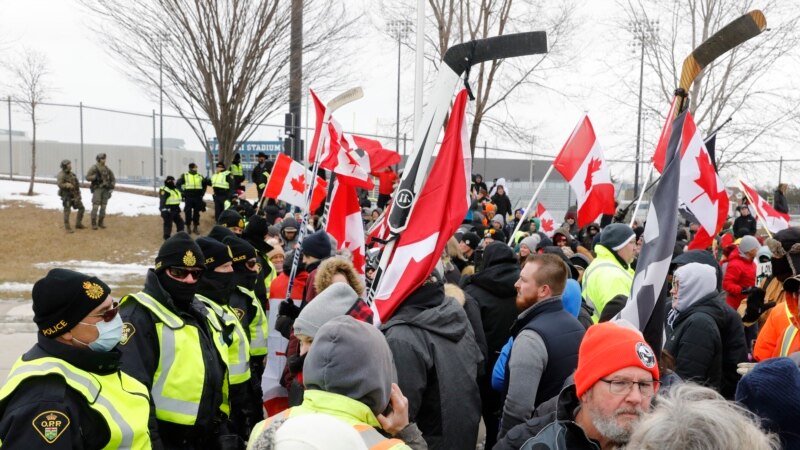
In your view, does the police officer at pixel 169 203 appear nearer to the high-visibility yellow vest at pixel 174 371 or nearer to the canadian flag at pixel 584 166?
the canadian flag at pixel 584 166

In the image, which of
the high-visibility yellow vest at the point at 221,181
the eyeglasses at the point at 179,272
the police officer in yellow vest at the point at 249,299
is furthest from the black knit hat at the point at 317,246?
the high-visibility yellow vest at the point at 221,181

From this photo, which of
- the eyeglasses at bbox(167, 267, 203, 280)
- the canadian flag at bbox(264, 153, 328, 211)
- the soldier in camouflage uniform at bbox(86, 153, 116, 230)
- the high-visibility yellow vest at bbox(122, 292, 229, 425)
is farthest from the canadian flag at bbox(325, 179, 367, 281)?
the soldier in camouflage uniform at bbox(86, 153, 116, 230)

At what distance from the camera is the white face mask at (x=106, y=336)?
3.29 m

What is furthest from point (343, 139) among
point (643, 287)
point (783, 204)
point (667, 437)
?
point (783, 204)

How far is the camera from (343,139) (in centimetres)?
916

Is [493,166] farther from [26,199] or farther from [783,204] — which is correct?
[26,199]

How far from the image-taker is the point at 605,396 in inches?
115

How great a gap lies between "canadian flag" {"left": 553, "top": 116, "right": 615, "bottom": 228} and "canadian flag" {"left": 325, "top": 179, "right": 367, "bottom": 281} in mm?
2847

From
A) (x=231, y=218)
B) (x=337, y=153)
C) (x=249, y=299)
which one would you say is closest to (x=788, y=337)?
(x=249, y=299)

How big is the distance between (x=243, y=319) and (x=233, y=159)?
16.1m

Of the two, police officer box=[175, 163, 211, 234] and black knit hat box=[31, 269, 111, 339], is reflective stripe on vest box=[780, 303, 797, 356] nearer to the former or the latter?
black knit hat box=[31, 269, 111, 339]

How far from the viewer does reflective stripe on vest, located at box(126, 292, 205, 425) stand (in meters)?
3.95

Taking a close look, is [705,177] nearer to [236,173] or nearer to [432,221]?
[432,221]

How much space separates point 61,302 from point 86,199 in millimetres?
23622
